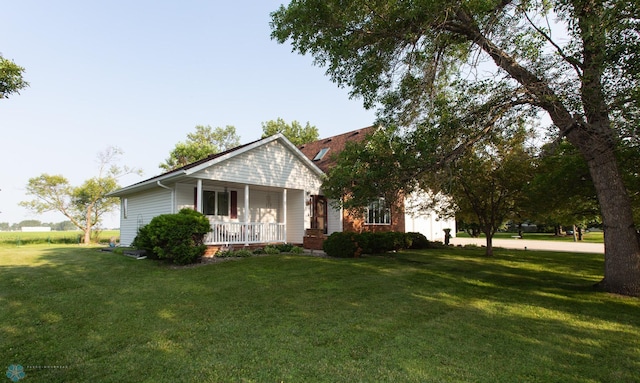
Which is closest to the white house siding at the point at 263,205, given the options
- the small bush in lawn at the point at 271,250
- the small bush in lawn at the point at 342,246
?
the small bush in lawn at the point at 271,250

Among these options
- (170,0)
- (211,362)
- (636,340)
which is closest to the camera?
(211,362)

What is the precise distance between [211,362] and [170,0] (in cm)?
1238

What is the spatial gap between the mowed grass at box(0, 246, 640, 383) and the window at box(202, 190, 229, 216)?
5.81 metres

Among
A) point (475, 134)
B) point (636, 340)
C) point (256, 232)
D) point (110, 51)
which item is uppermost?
point (110, 51)

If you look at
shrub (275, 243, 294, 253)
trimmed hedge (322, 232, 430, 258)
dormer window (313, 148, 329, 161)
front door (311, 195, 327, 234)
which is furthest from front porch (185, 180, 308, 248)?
dormer window (313, 148, 329, 161)

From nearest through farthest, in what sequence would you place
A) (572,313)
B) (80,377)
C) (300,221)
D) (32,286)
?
(80,377) < (572,313) < (32,286) < (300,221)

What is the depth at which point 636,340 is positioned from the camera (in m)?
4.59

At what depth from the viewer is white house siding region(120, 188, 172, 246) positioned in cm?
1456

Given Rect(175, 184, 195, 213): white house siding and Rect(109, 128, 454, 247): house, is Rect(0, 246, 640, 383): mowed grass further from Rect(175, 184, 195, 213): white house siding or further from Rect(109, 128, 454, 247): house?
Rect(175, 184, 195, 213): white house siding

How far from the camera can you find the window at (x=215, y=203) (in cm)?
1461

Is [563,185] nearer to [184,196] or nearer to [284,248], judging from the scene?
[284,248]

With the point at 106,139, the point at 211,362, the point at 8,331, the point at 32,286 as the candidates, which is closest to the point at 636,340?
the point at 211,362

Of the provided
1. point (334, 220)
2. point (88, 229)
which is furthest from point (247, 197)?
point (88, 229)

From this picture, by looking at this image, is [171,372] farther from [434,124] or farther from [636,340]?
[434,124]
